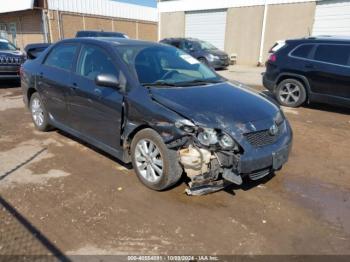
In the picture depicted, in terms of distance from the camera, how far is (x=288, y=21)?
18.8m

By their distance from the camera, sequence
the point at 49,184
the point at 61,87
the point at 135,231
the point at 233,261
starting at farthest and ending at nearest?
the point at 61,87, the point at 49,184, the point at 135,231, the point at 233,261

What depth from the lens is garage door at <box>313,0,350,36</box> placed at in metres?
16.8

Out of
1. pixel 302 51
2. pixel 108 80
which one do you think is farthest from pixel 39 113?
pixel 302 51

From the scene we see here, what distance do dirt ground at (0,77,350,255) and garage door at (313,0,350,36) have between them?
14.7 meters

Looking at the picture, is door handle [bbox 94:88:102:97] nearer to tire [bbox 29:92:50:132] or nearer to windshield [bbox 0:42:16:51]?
tire [bbox 29:92:50:132]

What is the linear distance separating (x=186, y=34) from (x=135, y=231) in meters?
22.7

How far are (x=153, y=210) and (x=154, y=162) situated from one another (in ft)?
1.80

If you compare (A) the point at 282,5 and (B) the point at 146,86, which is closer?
(B) the point at 146,86

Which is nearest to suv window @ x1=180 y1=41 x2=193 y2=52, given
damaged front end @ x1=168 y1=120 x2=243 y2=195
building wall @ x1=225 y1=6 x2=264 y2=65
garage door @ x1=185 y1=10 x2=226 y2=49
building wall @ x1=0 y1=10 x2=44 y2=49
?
building wall @ x1=225 y1=6 x2=264 y2=65

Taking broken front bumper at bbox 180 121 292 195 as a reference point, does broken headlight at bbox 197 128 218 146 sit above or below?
above

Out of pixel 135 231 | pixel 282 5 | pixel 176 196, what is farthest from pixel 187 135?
pixel 282 5

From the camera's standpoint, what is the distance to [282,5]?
18828 mm

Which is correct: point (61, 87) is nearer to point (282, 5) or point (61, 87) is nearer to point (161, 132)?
point (161, 132)

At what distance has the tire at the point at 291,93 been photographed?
8.07 m
